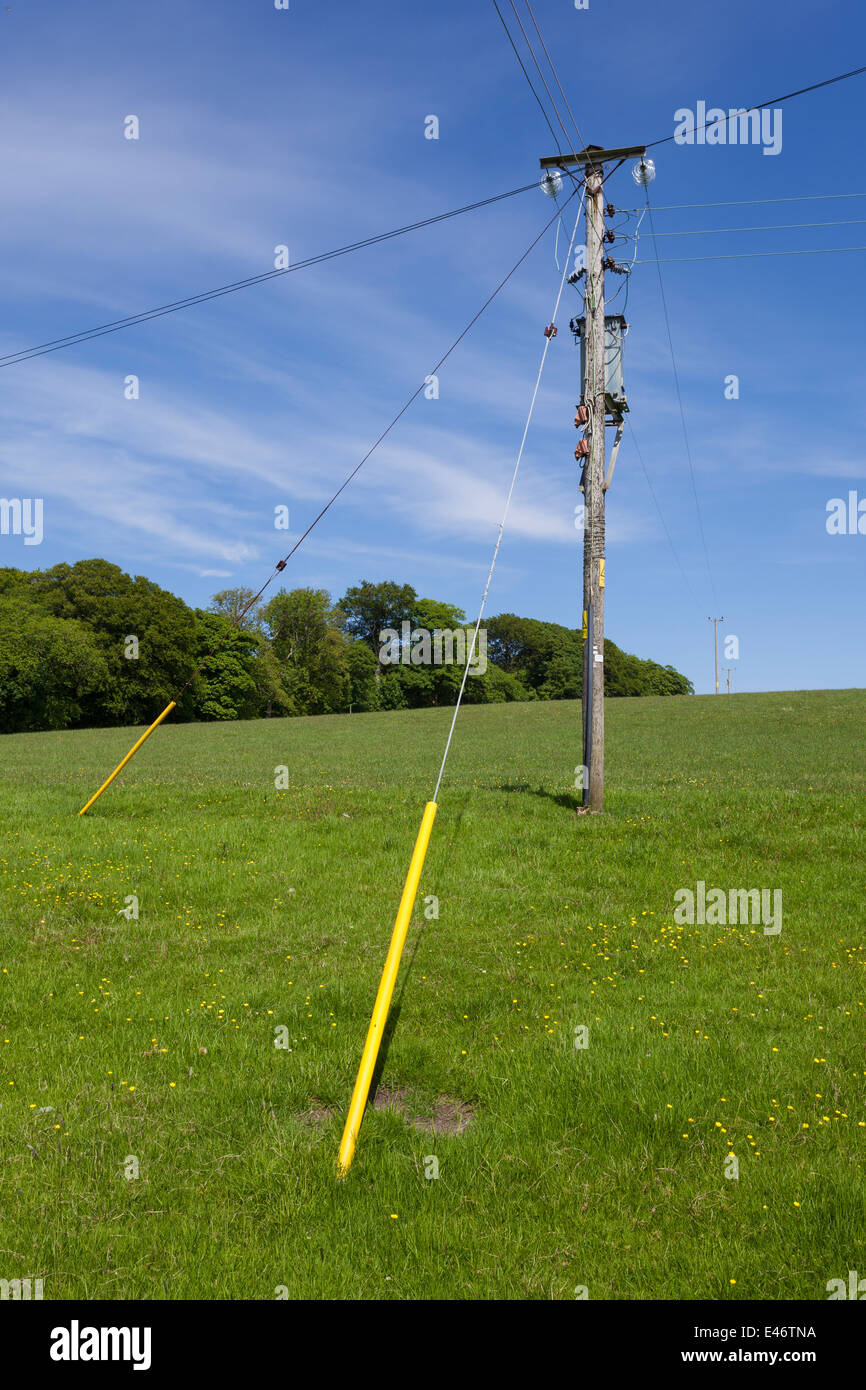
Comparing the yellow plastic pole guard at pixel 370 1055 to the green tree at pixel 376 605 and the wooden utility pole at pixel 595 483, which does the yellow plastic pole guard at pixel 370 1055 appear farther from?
the green tree at pixel 376 605

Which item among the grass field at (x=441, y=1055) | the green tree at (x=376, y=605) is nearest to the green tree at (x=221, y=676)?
the green tree at (x=376, y=605)

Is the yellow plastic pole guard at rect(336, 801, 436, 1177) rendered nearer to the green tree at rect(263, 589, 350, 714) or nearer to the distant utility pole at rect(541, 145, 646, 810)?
the distant utility pole at rect(541, 145, 646, 810)

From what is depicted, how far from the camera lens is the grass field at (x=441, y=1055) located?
454cm

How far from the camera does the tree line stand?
7212cm

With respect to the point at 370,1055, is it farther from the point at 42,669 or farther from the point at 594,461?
the point at 42,669

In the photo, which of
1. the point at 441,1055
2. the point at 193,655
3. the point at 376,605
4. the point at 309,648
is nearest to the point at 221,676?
the point at 193,655

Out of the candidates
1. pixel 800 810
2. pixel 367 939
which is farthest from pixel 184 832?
pixel 800 810

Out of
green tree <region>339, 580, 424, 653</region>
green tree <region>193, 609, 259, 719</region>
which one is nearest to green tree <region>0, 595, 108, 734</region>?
green tree <region>193, 609, 259, 719</region>

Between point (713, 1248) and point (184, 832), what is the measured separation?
11694mm

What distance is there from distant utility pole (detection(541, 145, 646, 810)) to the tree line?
36.9 metres

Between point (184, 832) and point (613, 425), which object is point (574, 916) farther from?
point (613, 425)

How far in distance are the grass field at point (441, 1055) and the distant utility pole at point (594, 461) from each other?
170 centimetres

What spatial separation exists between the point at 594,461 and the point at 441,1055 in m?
12.1

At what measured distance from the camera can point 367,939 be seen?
998 centimetres
